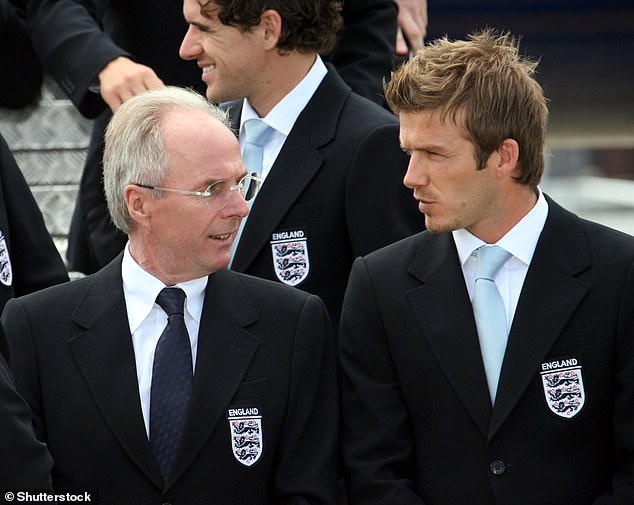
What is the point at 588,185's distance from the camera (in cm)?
2281

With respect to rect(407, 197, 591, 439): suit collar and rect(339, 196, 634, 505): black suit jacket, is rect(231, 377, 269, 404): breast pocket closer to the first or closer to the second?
rect(339, 196, 634, 505): black suit jacket

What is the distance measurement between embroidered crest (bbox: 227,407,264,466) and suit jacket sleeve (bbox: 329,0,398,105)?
167 cm

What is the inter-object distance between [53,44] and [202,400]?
1.61m

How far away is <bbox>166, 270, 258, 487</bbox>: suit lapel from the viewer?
368cm

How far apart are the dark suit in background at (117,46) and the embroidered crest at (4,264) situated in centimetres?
60

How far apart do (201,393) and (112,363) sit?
9.9 inches

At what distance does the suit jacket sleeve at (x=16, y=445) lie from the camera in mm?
3035

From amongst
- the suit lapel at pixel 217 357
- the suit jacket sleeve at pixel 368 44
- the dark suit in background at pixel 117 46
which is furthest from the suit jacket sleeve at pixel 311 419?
the suit jacket sleeve at pixel 368 44

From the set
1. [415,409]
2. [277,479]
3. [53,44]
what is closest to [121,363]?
[277,479]

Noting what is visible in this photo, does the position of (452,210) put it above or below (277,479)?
above

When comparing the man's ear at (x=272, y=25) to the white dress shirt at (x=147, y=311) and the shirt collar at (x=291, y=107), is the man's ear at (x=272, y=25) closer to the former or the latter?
the shirt collar at (x=291, y=107)

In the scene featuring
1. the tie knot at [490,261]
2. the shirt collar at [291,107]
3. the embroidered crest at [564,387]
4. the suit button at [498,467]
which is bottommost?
the suit button at [498,467]

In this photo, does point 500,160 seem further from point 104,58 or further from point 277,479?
point 104,58

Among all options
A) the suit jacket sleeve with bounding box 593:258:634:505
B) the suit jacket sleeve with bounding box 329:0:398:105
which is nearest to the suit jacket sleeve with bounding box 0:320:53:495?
the suit jacket sleeve with bounding box 593:258:634:505
